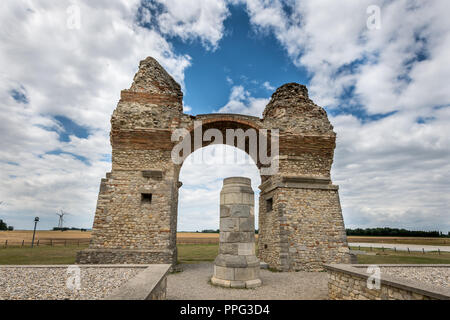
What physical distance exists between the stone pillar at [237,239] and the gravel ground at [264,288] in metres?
0.39

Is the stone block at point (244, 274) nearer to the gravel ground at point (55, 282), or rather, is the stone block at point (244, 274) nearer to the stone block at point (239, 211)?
the stone block at point (239, 211)

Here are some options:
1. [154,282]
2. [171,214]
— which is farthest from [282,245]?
[154,282]

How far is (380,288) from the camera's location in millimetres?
4859

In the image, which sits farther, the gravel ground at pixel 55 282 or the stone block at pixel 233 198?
the stone block at pixel 233 198

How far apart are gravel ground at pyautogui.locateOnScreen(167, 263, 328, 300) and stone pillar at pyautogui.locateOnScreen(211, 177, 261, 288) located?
393 millimetres

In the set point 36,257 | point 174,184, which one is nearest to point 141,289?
point 174,184

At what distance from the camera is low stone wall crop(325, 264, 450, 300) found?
13.1 ft

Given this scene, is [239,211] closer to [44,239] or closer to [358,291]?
[358,291]

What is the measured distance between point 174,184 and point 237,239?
5.11m

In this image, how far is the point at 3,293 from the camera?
4.55 m

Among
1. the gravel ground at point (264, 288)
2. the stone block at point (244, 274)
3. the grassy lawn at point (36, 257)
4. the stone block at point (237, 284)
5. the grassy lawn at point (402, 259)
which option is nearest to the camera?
the gravel ground at point (264, 288)

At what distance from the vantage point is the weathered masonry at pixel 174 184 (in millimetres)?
10875

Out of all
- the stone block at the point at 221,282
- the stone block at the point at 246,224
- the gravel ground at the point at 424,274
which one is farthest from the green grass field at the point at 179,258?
the stone block at the point at 246,224
